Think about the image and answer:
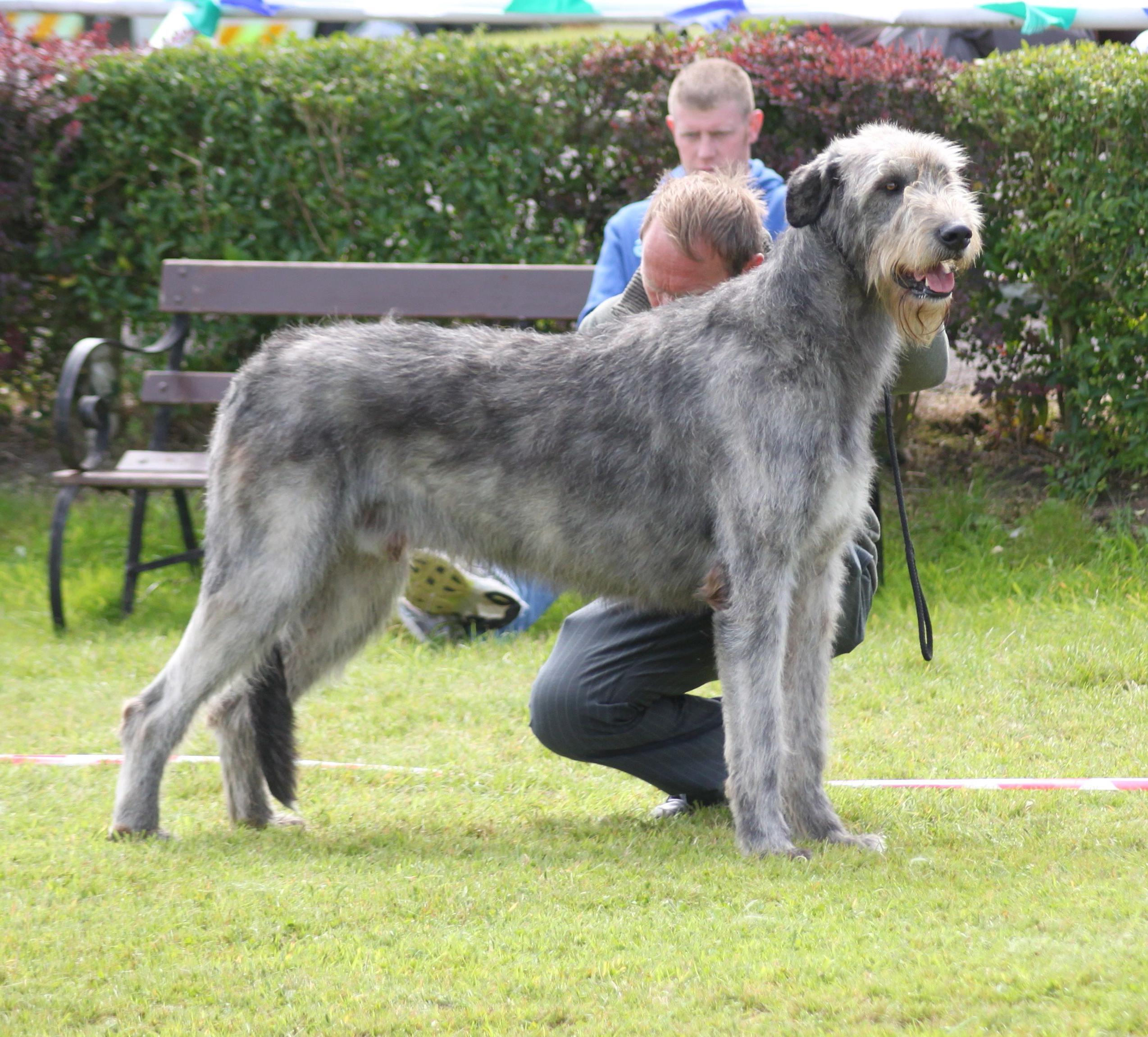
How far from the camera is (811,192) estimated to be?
4227 mm

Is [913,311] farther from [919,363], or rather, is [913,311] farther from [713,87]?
[713,87]

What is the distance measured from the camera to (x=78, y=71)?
8758 millimetres

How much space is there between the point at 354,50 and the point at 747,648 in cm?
565

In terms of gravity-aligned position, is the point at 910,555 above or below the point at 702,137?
below

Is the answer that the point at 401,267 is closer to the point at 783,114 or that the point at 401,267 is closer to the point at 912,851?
the point at 783,114

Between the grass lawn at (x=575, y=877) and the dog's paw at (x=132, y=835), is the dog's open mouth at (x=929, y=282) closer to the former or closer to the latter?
the grass lawn at (x=575, y=877)

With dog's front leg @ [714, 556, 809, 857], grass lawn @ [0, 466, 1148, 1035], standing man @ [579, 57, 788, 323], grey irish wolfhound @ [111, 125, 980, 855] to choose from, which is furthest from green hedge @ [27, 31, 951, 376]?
dog's front leg @ [714, 556, 809, 857]

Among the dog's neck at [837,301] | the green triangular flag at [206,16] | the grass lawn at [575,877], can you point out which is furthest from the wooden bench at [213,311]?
the green triangular flag at [206,16]

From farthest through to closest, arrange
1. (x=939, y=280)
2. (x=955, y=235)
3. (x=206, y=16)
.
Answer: (x=206, y=16) < (x=939, y=280) < (x=955, y=235)

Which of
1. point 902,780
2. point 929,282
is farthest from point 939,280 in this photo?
point 902,780

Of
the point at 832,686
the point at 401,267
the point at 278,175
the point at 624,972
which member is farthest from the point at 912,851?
the point at 278,175

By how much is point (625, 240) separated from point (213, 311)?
8.18 ft

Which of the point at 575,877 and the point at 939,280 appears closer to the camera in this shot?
the point at 939,280

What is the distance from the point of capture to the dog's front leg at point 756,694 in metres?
4.28
